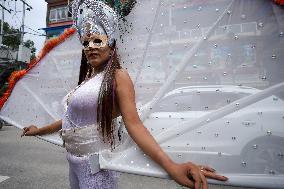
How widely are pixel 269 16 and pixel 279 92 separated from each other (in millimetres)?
326

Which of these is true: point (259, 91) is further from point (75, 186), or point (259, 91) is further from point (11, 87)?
point (11, 87)

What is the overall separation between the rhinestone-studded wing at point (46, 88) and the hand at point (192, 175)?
4.68ft

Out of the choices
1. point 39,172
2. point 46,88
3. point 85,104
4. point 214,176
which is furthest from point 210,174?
point 39,172

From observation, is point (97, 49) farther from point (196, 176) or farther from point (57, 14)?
point (57, 14)

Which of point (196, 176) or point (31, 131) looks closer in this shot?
point (196, 176)

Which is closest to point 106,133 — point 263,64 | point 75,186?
point 75,186

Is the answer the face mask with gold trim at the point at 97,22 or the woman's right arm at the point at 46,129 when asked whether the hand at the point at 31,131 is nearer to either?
the woman's right arm at the point at 46,129

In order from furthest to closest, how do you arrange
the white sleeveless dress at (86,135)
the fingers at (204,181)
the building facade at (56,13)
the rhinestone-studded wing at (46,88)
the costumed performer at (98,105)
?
1. the building facade at (56,13)
2. the rhinestone-studded wing at (46,88)
3. the white sleeveless dress at (86,135)
4. the costumed performer at (98,105)
5. the fingers at (204,181)

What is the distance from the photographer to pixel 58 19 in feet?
115

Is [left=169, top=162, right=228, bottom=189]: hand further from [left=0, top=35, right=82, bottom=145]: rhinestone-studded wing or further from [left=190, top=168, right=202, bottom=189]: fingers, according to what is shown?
[left=0, top=35, right=82, bottom=145]: rhinestone-studded wing

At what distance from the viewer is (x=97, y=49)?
4.99 ft

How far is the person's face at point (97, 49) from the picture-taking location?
59.9 inches

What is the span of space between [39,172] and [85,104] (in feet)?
14.5

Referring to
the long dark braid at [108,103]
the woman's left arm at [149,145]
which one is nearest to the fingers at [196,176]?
the woman's left arm at [149,145]
